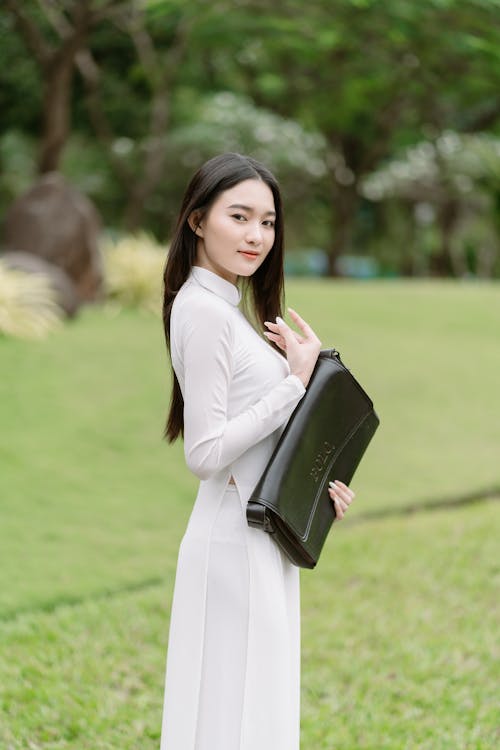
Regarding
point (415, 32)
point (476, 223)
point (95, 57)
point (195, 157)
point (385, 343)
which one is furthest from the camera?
point (476, 223)

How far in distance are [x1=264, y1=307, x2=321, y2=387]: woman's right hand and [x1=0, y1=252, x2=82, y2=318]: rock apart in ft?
23.9

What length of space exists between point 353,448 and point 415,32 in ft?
36.5

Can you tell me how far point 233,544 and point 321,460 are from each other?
0.27 meters

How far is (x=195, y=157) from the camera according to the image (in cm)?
1727

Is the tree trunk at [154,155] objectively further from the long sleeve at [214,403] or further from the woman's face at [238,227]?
the long sleeve at [214,403]

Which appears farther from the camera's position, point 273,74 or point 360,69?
point 273,74

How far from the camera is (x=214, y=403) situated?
1885 millimetres

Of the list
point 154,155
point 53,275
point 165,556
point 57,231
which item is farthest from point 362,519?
point 154,155

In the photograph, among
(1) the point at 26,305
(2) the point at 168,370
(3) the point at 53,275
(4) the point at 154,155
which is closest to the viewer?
(2) the point at 168,370

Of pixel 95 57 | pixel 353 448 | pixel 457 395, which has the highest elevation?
pixel 95 57

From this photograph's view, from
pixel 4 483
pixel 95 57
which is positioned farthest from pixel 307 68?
pixel 4 483

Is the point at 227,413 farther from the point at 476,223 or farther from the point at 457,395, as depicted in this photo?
the point at 476,223

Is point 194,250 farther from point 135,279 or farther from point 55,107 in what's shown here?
point 55,107

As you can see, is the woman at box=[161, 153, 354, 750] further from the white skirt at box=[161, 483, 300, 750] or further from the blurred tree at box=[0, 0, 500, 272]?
the blurred tree at box=[0, 0, 500, 272]
